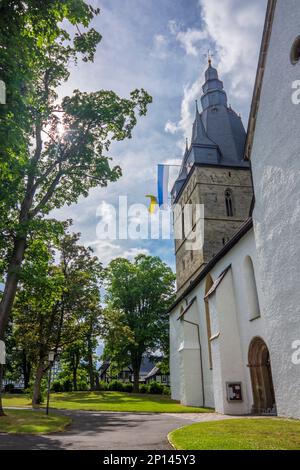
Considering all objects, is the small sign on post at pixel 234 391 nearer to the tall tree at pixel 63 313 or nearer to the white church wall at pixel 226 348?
the white church wall at pixel 226 348

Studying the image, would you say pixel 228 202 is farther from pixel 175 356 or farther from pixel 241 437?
pixel 241 437

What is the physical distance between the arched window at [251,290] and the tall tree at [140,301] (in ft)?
89.4

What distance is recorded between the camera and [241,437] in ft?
25.8

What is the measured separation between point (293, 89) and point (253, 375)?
11122 millimetres

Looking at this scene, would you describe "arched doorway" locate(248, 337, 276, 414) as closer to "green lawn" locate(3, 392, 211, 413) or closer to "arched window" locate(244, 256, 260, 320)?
"arched window" locate(244, 256, 260, 320)

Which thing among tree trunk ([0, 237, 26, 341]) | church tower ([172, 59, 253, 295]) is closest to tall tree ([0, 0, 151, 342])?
tree trunk ([0, 237, 26, 341])

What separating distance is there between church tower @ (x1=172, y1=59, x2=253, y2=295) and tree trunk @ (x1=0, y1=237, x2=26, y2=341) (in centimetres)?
1987

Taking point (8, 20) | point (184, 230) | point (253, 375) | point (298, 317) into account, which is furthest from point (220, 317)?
point (184, 230)

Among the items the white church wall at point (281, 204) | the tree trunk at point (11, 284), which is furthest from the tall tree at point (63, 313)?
the white church wall at point (281, 204)

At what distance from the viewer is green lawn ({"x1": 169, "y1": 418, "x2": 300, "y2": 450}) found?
22.6ft

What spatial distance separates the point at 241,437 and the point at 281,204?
7.22 m

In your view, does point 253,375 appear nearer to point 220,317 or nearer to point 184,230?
point 220,317

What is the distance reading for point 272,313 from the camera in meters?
12.7

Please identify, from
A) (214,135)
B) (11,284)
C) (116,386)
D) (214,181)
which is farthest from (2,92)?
(116,386)
